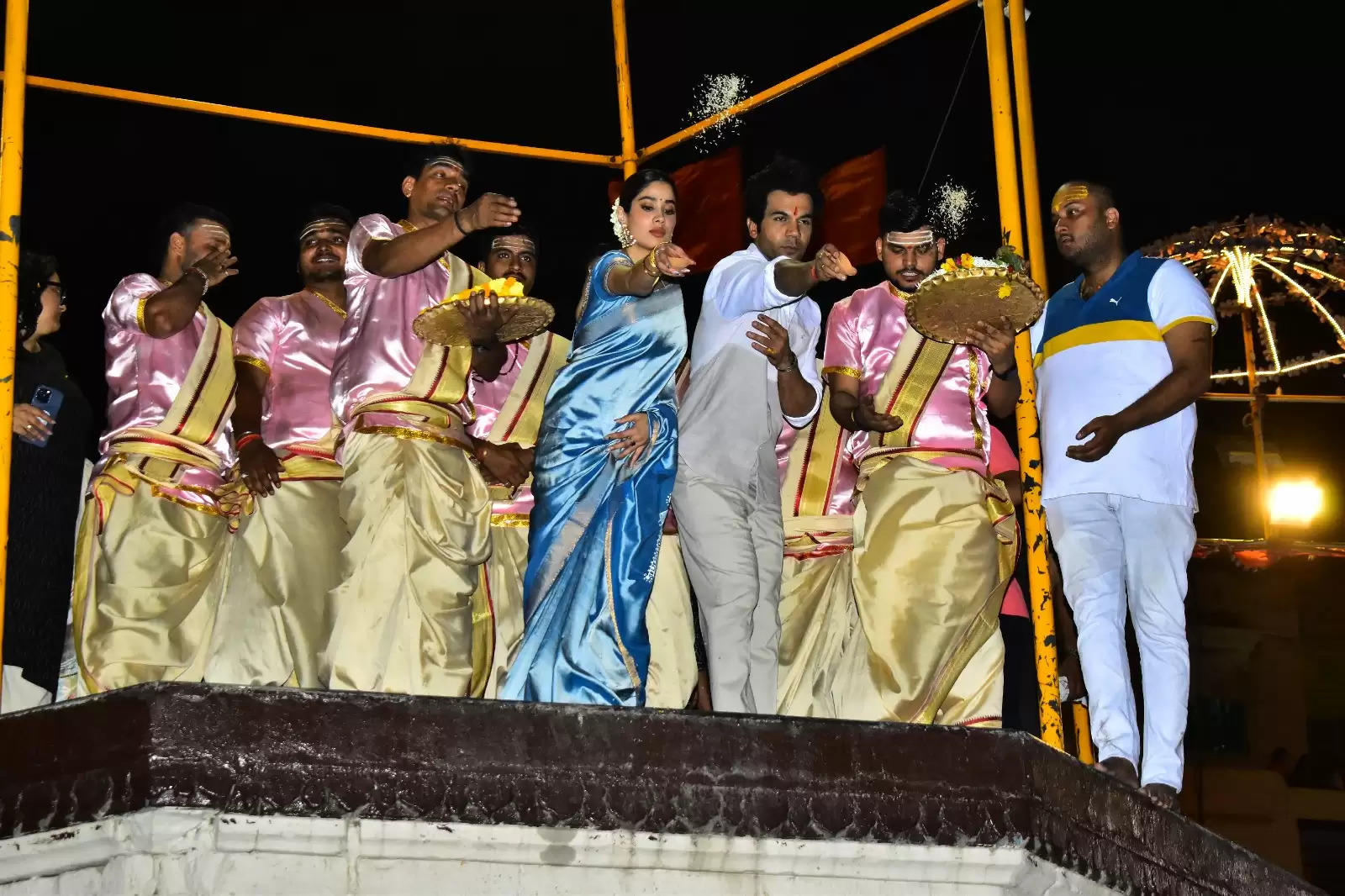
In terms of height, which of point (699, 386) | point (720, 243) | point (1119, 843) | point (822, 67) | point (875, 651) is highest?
point (822, 67)

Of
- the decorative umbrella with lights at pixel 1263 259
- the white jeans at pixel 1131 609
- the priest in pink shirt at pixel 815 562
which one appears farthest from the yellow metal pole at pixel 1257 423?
the white jeans at pixel 1131 609

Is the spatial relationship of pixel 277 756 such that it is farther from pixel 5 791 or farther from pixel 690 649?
pixel 690 649

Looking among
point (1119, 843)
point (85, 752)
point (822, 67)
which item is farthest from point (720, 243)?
point (85, 752)

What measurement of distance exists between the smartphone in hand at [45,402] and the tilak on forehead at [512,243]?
1780 millimetres

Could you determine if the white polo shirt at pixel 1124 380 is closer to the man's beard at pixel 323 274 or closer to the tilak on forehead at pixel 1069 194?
the tilak on forehead at pixel 1069 194

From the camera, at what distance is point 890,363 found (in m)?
5.95

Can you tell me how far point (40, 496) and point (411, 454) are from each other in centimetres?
147

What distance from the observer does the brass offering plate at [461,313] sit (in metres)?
5.36

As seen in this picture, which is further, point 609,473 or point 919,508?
point 919,508

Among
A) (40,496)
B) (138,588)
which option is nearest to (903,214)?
(138,588)

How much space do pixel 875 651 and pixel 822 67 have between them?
9.00 feet

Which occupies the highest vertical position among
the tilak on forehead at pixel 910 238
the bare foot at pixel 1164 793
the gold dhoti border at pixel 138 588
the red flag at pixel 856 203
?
the red flag at pixel 856 203

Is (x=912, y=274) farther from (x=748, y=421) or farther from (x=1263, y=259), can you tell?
(x=1263, y=259)

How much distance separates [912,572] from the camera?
5.62m
